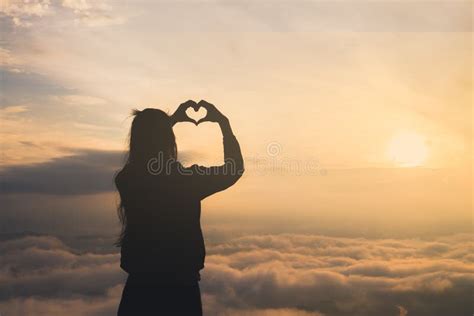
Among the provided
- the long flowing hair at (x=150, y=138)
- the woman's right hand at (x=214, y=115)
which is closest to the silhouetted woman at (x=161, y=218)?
the long flowing hair at (x=150, y=138)

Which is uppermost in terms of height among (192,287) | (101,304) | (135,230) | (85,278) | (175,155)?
(175,155)

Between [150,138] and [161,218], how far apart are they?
0.86m

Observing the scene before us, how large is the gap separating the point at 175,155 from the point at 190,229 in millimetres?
800

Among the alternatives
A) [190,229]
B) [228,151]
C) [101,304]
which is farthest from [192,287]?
[101,304]

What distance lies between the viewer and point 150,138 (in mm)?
5082

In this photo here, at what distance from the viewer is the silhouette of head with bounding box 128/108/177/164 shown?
5.05m

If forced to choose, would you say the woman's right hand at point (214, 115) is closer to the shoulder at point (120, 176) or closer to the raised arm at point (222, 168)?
the raised arm at point (222, 168)

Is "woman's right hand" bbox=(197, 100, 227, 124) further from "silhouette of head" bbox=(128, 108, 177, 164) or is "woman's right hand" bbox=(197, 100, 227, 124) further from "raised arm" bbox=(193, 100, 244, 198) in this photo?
"silhouette of head" bbox=(128, 108, 177, 164)

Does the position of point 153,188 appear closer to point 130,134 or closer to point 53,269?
point 130,134

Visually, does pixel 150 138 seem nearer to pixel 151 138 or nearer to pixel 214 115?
pixel 151 138

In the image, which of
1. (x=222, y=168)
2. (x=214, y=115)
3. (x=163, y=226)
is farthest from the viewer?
(x=214, y=115)

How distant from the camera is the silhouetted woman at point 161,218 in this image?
5.00 metres

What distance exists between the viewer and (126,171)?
16.8ft

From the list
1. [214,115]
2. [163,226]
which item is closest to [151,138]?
[214,115]
